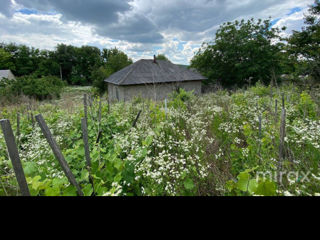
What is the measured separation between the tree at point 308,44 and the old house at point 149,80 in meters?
7.92

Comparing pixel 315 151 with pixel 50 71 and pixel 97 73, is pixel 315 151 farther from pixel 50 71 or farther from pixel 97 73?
pixel 50 71

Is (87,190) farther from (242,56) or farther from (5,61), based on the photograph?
(5,61)

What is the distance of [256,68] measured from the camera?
16.2 m

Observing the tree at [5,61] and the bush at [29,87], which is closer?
the bush at [29,87]

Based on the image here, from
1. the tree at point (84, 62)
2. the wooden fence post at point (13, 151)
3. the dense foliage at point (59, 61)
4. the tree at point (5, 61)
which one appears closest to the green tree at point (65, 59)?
the dense foliage at point (59, 61)

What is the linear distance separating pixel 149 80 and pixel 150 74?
4.00 feet

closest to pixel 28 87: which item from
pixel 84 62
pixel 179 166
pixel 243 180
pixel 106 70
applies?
pixel 106 70

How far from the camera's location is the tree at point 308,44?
26.4 feet

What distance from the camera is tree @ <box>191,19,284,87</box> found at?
55.3ft

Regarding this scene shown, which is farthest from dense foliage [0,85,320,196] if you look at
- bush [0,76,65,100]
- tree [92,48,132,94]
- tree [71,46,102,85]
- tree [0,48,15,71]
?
tree [71,46,102,85]

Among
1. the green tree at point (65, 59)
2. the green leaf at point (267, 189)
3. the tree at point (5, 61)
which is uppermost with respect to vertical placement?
the green tree at point (65, 59)

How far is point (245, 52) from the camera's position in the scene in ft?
56.5

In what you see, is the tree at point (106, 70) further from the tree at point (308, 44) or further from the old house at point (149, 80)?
the tree at point (308, 44)
